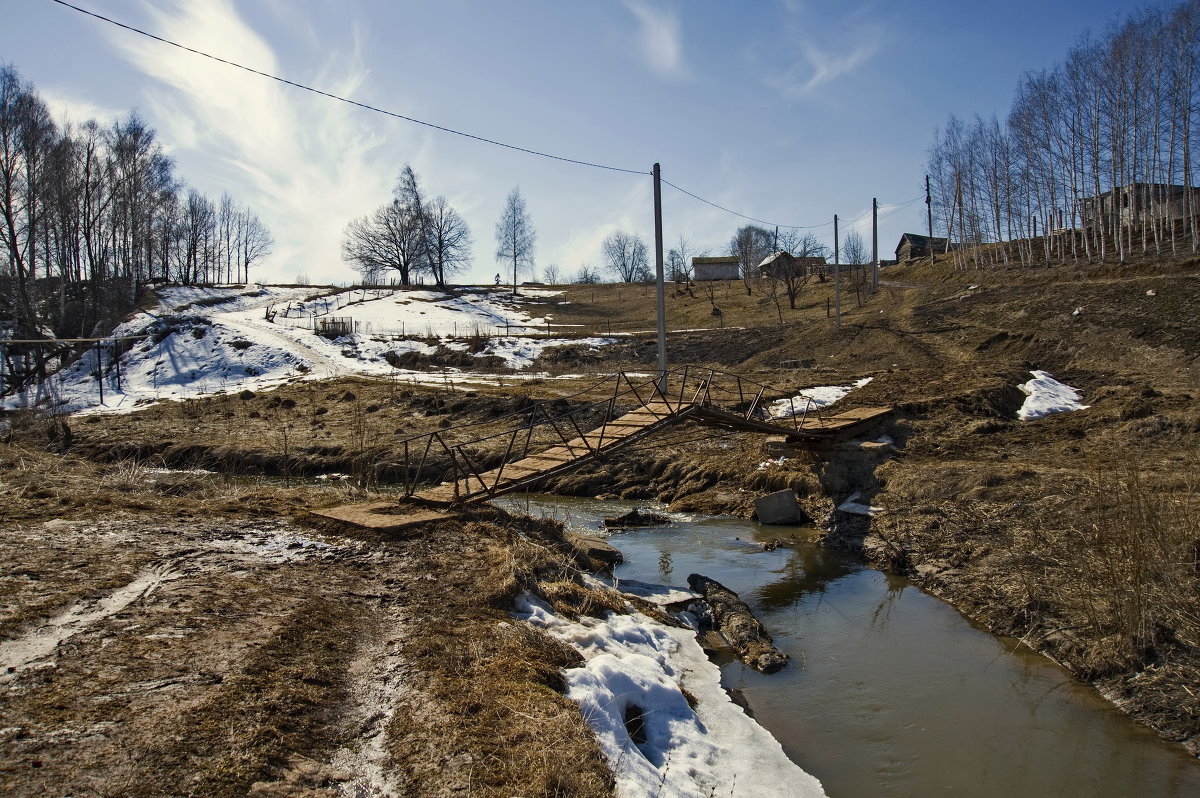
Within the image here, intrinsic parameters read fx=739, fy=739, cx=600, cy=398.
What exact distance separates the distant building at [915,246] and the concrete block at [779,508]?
212ft

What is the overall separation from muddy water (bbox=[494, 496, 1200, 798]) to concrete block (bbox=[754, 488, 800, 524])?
359cm

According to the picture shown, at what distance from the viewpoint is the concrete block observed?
48.5ft

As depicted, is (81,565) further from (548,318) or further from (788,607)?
(548,318)

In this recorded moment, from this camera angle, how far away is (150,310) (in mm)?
51094

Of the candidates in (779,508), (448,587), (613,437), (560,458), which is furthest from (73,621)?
(779,508)

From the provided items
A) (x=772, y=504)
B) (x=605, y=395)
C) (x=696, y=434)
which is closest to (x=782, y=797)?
(x=772, y=504)

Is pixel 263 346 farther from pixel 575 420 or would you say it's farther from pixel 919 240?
pixel 919 240

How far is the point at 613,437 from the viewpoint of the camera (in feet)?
40.6

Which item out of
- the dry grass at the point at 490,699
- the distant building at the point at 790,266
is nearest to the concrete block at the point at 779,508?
the dry grass at the point at 490,699

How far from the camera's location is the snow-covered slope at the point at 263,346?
35.6m

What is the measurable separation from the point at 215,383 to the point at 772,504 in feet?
102

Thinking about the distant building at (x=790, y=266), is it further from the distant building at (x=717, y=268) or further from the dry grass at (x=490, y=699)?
the dry grass at (x=490, y=699)

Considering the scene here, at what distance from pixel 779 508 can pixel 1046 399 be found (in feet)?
31.2

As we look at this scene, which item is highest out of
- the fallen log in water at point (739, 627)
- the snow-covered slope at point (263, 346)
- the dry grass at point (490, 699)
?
the snow-covered slope at point (263, 346)
